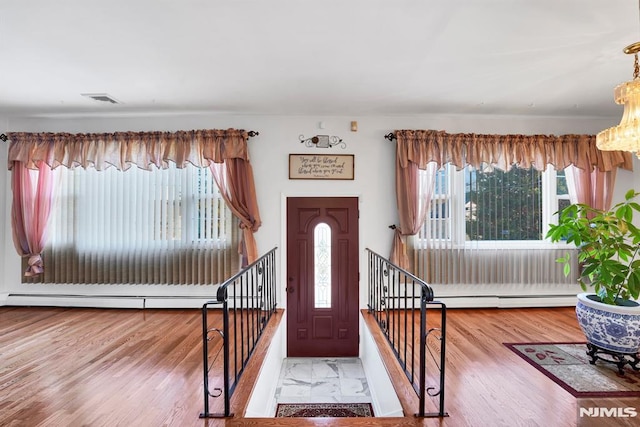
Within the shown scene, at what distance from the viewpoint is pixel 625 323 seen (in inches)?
94.4

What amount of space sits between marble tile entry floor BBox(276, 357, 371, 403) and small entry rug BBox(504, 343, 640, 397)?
1531 millimetres

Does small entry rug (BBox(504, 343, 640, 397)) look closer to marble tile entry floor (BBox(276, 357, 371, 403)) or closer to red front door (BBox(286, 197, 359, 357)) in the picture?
marble tile entry floor (BBox(276, 357, 371, 403))

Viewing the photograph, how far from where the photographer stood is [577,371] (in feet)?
8.24

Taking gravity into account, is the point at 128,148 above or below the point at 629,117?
above

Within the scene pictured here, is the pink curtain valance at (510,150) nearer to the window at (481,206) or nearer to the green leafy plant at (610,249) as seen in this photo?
the window at (481,206)

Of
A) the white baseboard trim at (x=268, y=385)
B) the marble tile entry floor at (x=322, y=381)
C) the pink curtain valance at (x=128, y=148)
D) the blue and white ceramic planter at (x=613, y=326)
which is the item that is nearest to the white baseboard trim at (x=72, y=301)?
the pink curtain valance at (x=128, y=148)

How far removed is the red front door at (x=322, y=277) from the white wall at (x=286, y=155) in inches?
5.3

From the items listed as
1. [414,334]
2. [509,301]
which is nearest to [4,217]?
[414,334]

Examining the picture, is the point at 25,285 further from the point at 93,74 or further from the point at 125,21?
the point at 125,21

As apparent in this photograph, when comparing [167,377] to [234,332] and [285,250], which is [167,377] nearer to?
[234,332]

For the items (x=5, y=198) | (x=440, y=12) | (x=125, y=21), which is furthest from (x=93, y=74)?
(x=440, y=12)

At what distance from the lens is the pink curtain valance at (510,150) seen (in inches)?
163

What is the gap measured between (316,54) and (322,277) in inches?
104

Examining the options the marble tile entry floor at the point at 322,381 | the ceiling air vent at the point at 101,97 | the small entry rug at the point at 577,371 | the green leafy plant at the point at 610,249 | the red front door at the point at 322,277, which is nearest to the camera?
the small entry rug at the point at 577,371
